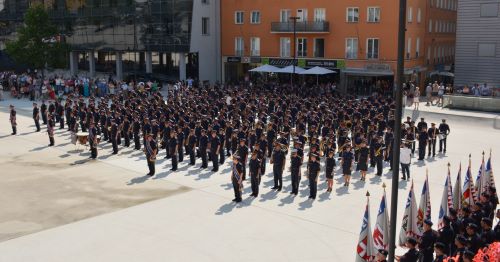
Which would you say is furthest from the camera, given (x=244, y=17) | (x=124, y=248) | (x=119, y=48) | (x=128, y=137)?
(x=119, y=48)

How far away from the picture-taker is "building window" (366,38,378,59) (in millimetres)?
41719

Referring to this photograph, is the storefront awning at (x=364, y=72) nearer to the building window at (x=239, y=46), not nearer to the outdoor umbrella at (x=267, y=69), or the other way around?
the outdoor umbrella at (x=267, y=69)

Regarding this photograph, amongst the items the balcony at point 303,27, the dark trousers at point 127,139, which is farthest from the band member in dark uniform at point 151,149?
the balcony at point 303,27

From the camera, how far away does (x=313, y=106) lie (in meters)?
28.6

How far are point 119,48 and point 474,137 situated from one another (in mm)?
39640

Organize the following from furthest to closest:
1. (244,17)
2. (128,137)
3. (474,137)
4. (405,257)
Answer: (244,17) < (474,137) < (128,137) < (405,257)

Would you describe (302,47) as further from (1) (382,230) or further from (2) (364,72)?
(1) (382,230)

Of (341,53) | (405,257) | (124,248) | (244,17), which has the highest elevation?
(244,17)

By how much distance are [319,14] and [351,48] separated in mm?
4049

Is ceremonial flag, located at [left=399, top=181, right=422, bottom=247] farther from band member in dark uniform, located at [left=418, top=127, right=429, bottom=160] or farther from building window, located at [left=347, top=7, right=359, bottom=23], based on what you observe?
building window, located at [left=347, top=7, right=359, bottom=23]

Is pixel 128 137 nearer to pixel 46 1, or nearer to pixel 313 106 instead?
pixel 313 106

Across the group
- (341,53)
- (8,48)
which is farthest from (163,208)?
(8,48)

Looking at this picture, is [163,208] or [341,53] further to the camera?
[341,53]

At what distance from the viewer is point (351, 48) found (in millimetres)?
43031
